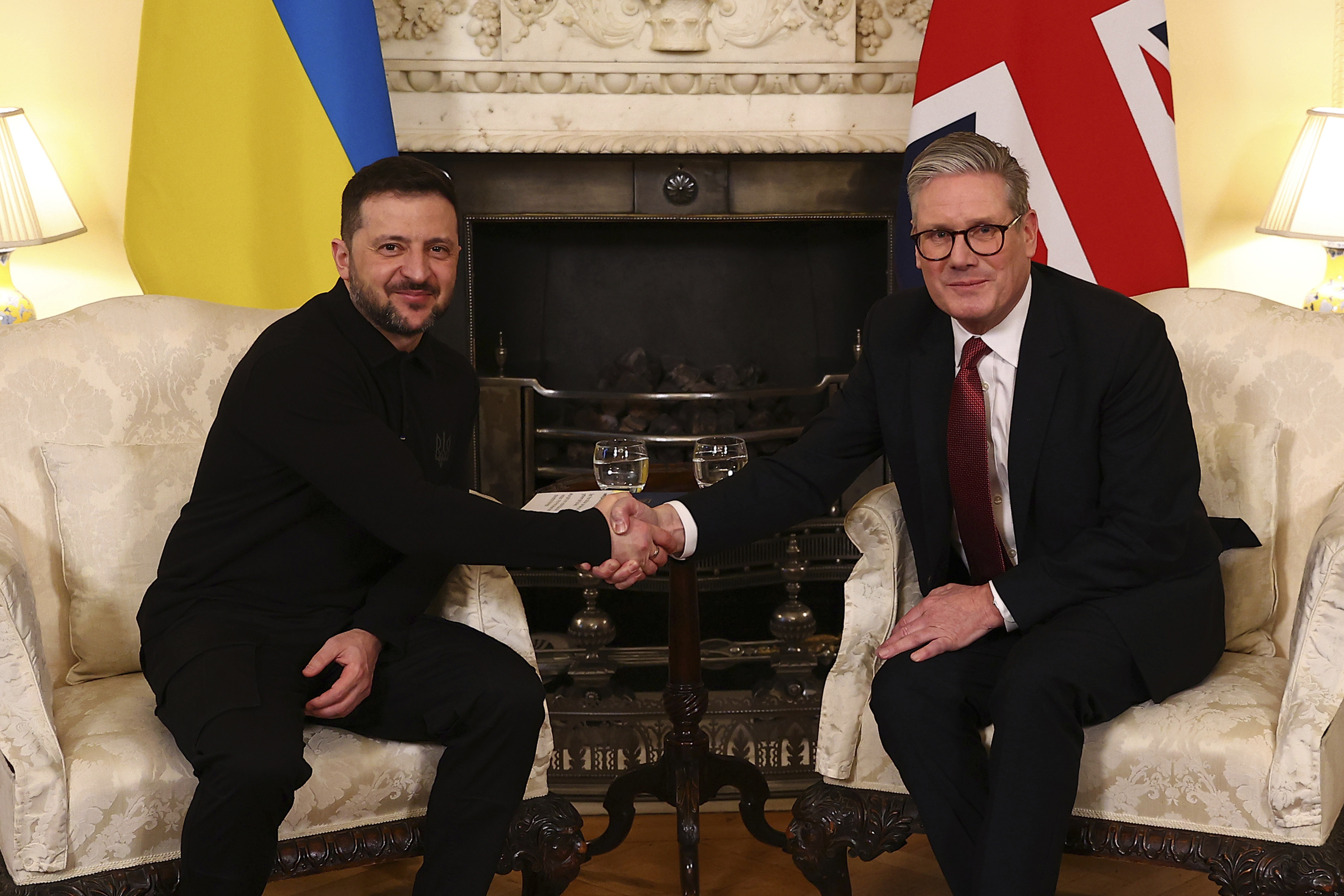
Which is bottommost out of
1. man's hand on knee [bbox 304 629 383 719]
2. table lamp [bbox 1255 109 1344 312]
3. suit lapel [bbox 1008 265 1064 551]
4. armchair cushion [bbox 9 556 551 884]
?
armchair cushion [bbox 9 556 551 884]

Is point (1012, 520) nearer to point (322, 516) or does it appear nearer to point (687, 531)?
point (687, 531)

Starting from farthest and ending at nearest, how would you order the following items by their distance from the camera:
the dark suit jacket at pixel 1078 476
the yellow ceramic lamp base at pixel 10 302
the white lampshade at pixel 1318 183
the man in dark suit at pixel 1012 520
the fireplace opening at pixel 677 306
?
the fireplace opening at pixel 677 306, the white lampshade at pixel 1318 183, the yellow ceramic lamp base at pixel 10 302, the dark suit jacket at pixel 1078 476, the man in dark suit at pixel 1012 520

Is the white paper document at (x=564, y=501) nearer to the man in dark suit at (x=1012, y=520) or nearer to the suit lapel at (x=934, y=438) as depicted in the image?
the man in dark suit at (x=1012, y=520)

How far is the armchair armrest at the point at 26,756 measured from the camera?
1.40 meters

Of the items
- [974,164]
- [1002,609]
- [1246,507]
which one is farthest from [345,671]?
[1246,507]

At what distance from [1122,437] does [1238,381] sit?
1.59ft

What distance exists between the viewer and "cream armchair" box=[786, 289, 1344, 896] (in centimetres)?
149

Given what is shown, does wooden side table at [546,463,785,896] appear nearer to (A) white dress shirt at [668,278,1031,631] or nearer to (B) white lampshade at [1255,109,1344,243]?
(A) white dress shirt at [668,278,1031,631]

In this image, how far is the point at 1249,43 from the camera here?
10.6ft

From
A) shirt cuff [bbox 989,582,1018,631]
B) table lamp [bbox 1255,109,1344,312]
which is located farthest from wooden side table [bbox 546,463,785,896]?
table lamp [bbox 1255,109,1344,312]

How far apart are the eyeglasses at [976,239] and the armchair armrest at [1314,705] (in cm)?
59

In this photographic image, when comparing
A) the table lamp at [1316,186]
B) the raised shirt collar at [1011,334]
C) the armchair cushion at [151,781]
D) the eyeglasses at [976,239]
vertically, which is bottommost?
the armchair cushion at [151,781]

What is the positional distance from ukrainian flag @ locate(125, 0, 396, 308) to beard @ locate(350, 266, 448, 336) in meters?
1.05

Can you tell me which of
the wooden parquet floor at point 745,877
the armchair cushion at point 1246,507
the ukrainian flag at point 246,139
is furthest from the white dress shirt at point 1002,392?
the ukrainian flag at point 246,139
